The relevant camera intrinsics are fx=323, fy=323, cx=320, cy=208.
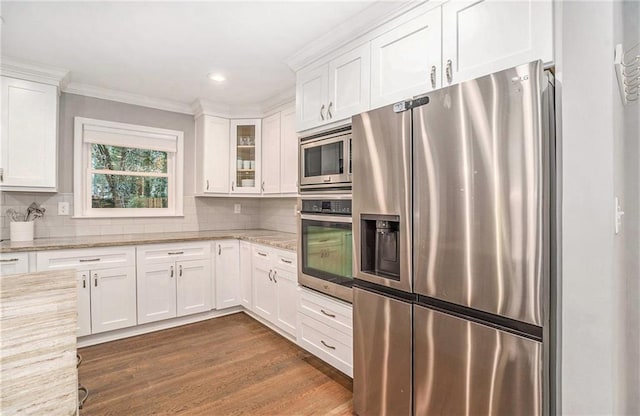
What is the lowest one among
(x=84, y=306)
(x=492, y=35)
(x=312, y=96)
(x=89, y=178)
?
(x=84, y=306)

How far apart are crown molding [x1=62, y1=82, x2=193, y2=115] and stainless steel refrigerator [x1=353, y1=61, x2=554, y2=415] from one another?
2820 mm

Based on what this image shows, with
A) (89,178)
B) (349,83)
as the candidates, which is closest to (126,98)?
(89,178)

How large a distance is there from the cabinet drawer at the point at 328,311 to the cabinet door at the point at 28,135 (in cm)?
252

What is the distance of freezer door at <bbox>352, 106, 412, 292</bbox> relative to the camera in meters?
1.60

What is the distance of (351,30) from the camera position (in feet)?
6.88

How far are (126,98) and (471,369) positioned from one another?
3937 mm

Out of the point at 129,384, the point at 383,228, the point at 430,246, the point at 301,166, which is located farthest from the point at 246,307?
the point at 430,246

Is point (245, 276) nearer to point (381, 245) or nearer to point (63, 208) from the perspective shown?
point (63, 208)

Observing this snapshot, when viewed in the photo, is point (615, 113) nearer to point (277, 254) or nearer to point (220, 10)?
point (220, 10)

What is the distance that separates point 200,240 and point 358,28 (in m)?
2.51

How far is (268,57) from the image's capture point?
2.63m

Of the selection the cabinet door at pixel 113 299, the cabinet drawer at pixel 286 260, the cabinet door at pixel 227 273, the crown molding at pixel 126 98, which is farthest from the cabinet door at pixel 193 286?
the crown molding at pixel 126 98

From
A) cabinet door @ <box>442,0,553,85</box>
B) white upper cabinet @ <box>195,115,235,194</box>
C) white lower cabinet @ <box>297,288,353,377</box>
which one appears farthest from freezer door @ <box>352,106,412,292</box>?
white upper cabinet @ <box>195,115,235,194</box>

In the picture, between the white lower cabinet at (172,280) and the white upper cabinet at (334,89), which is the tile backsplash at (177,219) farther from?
the white upper cabinet at (334,89)
